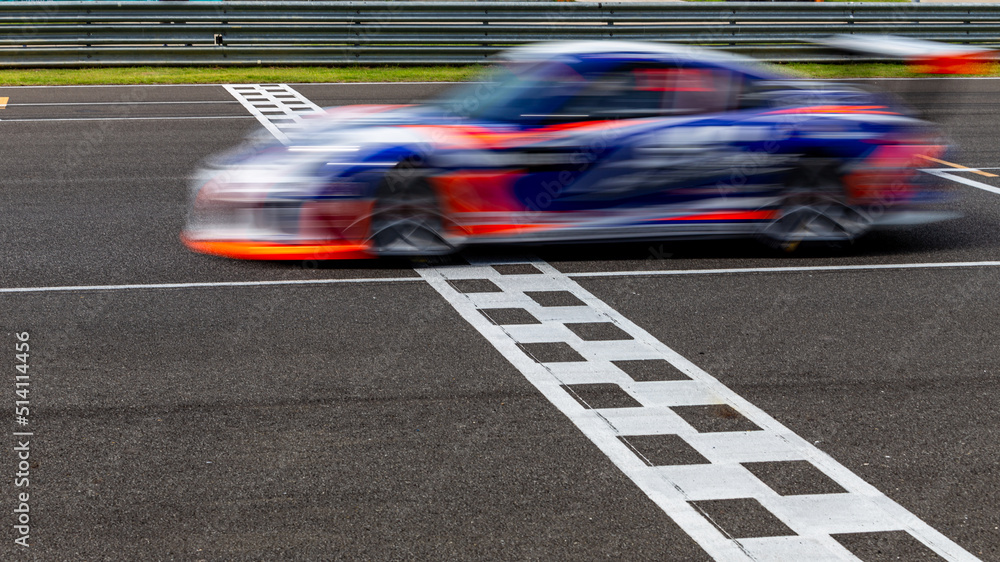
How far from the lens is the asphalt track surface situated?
4266 millimetres

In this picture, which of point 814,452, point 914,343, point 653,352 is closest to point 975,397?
point 914,343

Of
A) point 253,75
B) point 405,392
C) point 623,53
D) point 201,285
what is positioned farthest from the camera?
point 253,75

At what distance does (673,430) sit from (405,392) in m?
1.43

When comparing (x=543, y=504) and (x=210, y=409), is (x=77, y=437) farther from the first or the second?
(x=543, y=504)

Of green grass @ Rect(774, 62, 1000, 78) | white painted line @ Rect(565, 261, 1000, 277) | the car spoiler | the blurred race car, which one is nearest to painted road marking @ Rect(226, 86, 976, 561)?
white painted line @ Rect(565, 261, 1000, 277)

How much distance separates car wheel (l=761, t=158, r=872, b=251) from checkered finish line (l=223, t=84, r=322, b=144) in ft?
22.2

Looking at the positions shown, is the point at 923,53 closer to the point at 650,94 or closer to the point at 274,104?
the point at 650,94

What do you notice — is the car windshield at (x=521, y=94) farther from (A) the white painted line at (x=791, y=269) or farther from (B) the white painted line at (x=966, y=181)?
(B) the white painted line at (x=966, y=181)

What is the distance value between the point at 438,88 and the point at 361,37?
2776 millimetres

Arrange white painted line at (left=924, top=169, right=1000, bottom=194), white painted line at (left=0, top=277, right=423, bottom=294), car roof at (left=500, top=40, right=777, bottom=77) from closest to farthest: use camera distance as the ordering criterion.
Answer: white painted line at (left=0, top=277, right=423, bottom=294) → car roof at (left=500, top=40, right=777, bottom=77) → white painted line at (left=924, top=169, right=1000, bottom=194)

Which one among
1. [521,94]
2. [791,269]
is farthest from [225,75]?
[791,269]

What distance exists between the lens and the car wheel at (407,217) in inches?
301

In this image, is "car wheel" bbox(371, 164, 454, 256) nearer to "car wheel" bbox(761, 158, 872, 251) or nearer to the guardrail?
"car wheel" bbox(761, 158, 872, 251)

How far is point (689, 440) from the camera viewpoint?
5117 mm
